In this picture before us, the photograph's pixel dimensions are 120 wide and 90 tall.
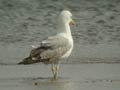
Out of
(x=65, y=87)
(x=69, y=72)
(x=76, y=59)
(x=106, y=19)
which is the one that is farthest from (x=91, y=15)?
(x=65, y=87)

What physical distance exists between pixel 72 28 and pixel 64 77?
19.2ft

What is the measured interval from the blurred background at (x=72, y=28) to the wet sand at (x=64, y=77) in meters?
0.79

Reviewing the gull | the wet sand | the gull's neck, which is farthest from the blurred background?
the gull

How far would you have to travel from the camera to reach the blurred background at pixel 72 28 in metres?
12.7

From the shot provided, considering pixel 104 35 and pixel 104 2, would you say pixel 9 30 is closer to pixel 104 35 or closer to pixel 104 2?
pixel 104 35

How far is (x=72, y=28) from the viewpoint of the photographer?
52.2 feet

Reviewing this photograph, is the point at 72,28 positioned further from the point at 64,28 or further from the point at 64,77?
the point at 64,77

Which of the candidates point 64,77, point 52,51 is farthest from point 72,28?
point 64,77

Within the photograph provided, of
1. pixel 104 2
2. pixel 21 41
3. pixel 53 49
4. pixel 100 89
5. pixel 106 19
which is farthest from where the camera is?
pixel 104 2

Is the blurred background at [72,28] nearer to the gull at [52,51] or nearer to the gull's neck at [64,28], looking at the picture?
the gull's neck at [64,28]

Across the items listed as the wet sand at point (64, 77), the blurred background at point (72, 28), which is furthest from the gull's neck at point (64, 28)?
the blurred background at point (72, 28)

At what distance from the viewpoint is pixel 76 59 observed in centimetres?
1216

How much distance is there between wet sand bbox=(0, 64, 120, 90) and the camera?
9008 mm

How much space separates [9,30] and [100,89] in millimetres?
7417
